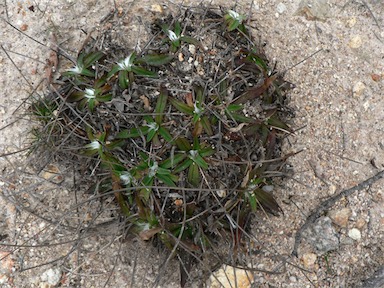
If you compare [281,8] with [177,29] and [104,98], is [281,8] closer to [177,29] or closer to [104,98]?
[177,29]

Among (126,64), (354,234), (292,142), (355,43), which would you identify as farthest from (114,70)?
(354,234)

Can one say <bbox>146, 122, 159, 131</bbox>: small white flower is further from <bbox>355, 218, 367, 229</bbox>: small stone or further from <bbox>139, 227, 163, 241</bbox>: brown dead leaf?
<bbox>355, 218, 367, 229</bbox>: small stone

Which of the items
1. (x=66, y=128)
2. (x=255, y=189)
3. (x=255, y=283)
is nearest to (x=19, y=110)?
(x=66, y=128)

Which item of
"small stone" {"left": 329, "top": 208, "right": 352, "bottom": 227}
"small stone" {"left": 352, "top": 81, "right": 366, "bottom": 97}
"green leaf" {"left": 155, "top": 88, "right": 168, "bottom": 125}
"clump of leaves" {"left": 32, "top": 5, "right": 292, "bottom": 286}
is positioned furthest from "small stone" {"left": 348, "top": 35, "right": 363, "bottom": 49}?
"green leaf" {"left": 155, "top": 88, "right": 168, "bottom": 125}

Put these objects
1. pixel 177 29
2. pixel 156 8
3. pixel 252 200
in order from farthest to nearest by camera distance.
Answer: pixel 156 8 → pixel 177 29 → pixel 252 200

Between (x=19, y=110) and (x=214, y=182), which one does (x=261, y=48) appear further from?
(x=19, y=110)

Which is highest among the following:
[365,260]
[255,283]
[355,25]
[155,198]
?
[355,25]
